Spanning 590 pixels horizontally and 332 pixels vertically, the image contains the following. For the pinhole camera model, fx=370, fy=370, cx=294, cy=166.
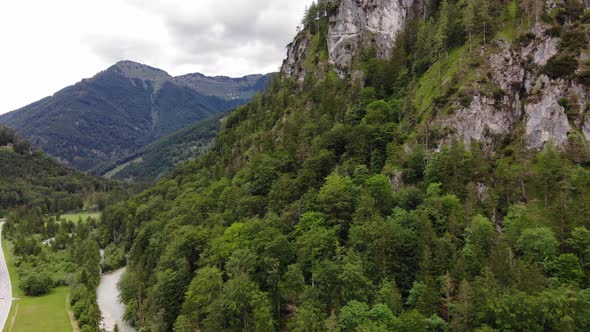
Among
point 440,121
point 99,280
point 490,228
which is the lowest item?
point 99,280

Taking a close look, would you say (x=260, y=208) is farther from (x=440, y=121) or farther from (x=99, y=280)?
(x=99, y=280)

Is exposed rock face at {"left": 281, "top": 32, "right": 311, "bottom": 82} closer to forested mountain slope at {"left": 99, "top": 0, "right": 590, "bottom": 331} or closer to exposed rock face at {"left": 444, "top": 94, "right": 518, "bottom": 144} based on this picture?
forested mountain slope at {"left": 99, "top": 0, "right": 590, "bottom": 331}

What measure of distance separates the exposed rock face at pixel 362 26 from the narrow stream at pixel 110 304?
337 ft

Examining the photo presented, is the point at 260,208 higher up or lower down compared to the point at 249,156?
lower down

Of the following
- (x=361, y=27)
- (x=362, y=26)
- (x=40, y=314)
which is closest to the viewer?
(x=40, y=314)

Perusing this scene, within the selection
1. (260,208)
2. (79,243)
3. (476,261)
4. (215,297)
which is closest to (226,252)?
(215,297)

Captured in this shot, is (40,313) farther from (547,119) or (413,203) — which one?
(547,119)

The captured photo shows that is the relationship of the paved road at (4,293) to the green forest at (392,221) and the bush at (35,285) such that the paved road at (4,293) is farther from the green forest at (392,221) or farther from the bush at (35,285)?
the green forest at (392,221)

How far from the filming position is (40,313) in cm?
9306

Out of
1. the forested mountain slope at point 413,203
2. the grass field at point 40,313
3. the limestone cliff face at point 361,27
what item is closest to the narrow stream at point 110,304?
the forested mountain slope at point 413,203

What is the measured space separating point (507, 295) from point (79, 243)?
14811 cm

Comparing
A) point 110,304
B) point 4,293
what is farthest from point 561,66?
point 4,293

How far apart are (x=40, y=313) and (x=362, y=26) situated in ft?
432

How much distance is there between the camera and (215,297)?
7269 cm
